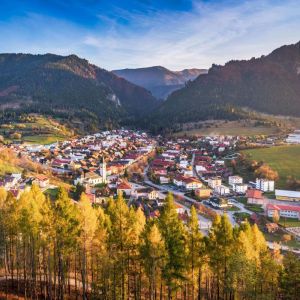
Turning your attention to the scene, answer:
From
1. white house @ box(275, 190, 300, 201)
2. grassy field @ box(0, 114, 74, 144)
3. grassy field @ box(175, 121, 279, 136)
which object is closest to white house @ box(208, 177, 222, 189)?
white house @ box(275, 190, 300, 201)

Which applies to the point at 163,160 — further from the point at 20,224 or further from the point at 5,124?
the point at 20,224

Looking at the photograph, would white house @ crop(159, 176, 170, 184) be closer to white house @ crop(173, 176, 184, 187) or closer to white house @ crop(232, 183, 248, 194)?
white house @ crop(173, 176, 184, 187)

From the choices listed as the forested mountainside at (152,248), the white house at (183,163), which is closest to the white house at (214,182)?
the white house at (183,163)

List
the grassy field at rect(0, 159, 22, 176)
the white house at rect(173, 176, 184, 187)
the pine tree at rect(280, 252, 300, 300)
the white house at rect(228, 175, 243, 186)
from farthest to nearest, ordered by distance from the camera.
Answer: the white house at rect(173, 176, 184, 187) < the white house at rect(228, 175, 243, 186) < the grassy field at rect(0, 159, 22, 176) < the pine tree at rect(280, 252, 300, 300)

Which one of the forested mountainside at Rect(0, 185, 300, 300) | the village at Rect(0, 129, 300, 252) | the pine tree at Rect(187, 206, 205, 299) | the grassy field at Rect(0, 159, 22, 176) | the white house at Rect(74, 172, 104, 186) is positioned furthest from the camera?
the white house at Rect(74, 172, 104, 186)

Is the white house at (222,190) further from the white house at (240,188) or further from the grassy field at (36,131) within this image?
the grassy field at (36,131)

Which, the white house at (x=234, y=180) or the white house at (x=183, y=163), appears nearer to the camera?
the white house at (x=234, y=180)
